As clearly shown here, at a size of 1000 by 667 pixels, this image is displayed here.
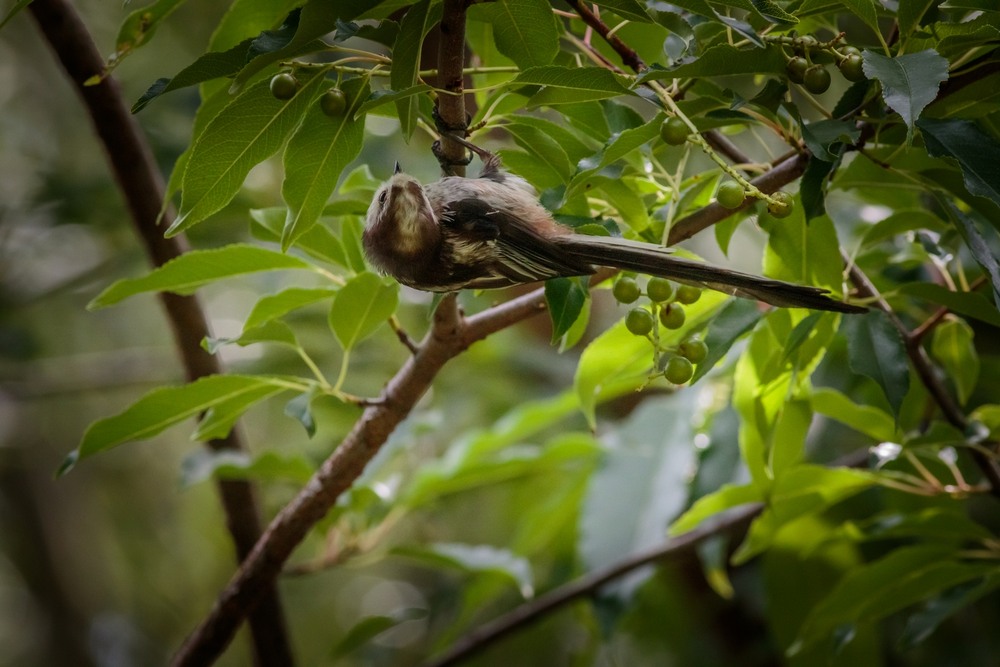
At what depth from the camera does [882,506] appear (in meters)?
2.69

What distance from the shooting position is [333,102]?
A: 1.26 meters

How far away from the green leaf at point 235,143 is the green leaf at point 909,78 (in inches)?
29.5

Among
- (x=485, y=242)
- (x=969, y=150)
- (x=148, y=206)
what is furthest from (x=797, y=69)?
(x=148, y=206)

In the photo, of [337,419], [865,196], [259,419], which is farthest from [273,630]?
[259,419]

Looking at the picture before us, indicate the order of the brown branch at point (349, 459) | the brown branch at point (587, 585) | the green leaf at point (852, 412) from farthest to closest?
the brown branch at point (587, 585), the green leaf at point (852, 412), the brown branch at point (349, 459)

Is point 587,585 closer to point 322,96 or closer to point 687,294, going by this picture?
point 687,294

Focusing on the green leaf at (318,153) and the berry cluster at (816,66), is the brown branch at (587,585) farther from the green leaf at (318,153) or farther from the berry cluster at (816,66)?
the green leaf at (318,153)

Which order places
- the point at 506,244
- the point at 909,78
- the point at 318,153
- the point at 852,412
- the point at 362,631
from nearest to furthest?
the point at 909,78
the point at 318,153
the point at 506,244
the point at 852,412
the point at 362,631

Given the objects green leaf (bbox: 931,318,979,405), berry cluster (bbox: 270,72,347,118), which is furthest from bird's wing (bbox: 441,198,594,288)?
green leaf (bbox: 931,318,979,405)

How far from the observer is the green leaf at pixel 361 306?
157 cm

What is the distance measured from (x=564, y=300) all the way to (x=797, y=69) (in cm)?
47

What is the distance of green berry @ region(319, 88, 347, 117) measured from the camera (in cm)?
126

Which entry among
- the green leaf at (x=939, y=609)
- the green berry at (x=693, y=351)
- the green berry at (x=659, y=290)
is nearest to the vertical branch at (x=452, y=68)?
the green berry at (x=659, y=290)

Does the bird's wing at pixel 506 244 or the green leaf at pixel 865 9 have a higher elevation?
the green leaf at pixel 865 9
